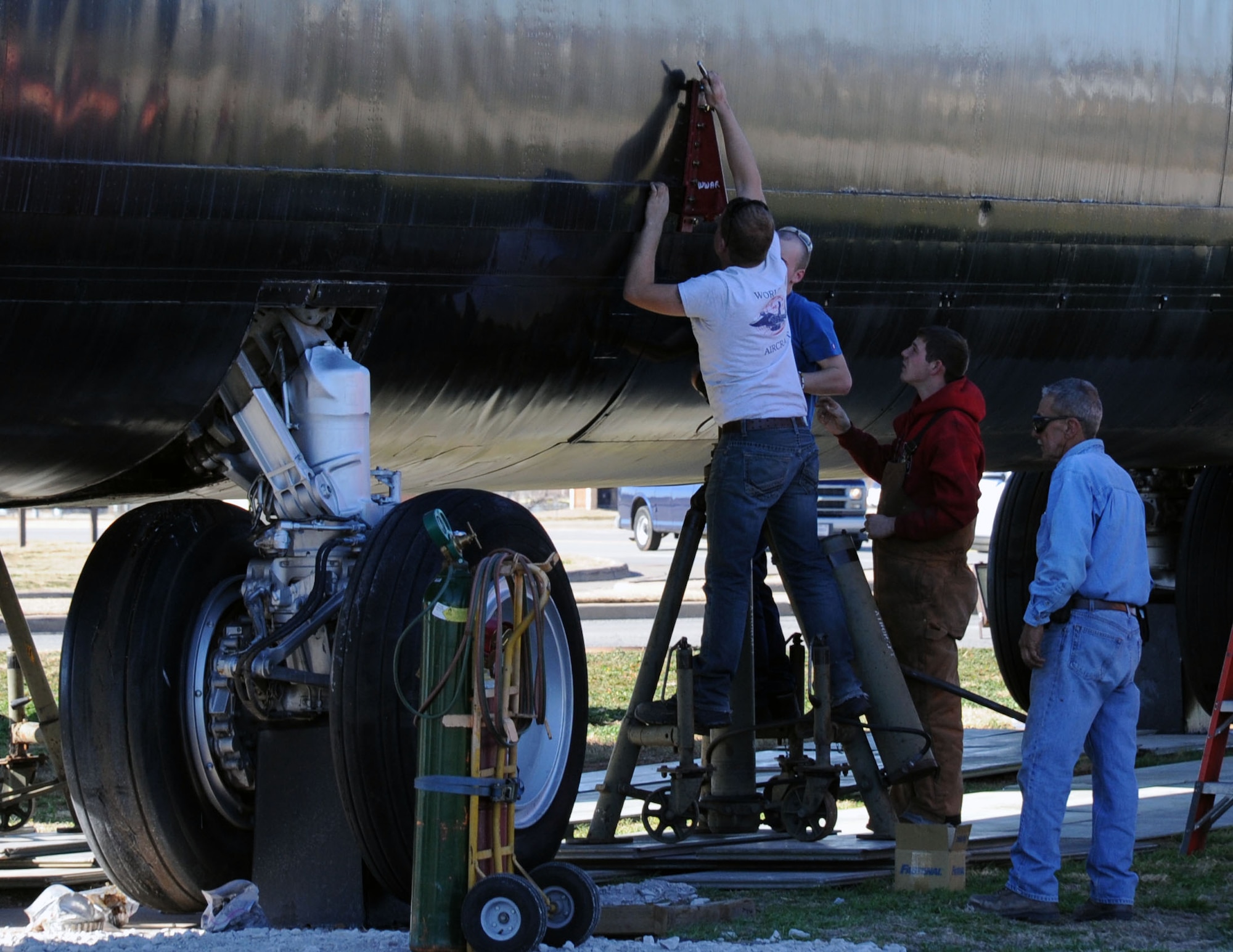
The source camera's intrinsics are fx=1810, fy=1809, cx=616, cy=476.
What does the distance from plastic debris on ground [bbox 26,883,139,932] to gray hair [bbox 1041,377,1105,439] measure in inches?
122

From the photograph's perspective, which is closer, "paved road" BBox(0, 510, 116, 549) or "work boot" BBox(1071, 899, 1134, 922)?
"work boot" BBox(1071, 899, 1134, 922)

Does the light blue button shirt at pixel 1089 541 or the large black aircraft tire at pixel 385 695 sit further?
the light blue button shirt at pixel 1089 541

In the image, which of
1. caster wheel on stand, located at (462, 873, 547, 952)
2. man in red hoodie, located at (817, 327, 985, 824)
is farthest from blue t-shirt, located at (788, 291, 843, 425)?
caster wheel on stand, located at (462, 873, 547, 952)

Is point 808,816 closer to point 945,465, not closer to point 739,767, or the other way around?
point 739,767

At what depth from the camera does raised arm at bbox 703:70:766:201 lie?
5012mm

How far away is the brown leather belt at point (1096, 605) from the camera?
5004 millimetres

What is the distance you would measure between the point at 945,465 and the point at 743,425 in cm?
81

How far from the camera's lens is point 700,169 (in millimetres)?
5121

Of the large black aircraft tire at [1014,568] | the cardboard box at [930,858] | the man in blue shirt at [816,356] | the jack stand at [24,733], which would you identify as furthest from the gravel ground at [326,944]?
the large black aircraft tire at [1014,568]

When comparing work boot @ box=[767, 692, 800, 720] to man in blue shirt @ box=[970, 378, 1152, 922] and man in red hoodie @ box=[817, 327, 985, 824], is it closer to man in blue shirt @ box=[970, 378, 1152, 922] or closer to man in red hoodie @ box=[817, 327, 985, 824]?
man in red hoodie @ box=[817, 327, 985, 824]

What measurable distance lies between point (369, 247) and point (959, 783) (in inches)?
105

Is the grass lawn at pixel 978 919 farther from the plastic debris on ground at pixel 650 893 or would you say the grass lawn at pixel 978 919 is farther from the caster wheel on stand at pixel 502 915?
the caster wheel on stand at pixel 502 915

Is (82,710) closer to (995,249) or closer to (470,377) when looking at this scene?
(470,377)

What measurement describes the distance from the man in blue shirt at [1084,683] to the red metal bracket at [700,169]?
1.23 m
